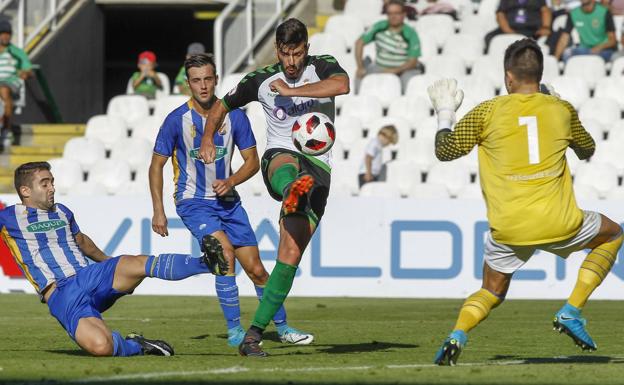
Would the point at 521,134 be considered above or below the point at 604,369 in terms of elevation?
above

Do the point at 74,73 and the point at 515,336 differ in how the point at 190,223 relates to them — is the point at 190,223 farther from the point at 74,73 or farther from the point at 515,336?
the point at 74,73

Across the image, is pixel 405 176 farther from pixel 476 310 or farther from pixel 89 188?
pixel 476 310

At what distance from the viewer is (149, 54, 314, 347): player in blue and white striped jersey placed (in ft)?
29.4

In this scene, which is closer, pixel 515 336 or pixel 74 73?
pixel 515 336

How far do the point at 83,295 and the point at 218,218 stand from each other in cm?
131

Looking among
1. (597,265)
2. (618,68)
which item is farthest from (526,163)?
(618,68)

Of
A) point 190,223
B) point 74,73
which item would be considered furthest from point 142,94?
point 190,223

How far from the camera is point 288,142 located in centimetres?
842

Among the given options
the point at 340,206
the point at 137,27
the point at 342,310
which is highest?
the point at 137,27

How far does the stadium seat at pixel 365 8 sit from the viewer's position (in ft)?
65.1

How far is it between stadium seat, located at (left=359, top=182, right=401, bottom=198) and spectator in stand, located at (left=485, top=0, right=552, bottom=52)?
137 inches

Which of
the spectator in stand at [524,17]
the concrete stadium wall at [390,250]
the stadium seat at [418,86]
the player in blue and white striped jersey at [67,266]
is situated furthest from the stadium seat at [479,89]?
the player in blue and white striped jersey at [67,266]

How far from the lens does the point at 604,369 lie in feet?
23.1

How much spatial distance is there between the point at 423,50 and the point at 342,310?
21.5ft
